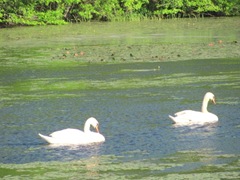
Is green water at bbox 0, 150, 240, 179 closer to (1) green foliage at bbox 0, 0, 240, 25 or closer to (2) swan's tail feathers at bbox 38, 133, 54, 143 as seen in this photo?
(2) swan's tail feathers at bbox 38, 133, 54, 143

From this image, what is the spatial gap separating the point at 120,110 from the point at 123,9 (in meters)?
26.2

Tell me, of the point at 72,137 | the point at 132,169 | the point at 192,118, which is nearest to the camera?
the point at 132,169

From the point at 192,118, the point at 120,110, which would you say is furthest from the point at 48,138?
the point at 120,110

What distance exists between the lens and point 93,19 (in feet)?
124

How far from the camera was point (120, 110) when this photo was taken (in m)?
12.5

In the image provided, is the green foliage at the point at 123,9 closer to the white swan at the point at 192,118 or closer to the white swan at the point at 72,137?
the white swan at the point at 192,118

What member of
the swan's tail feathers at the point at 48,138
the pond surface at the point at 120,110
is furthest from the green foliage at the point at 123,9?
the swan's tail feathers at the point at 48,138

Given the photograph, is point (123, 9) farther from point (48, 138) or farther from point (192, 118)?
point (48, 138)

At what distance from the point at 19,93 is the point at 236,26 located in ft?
52.5

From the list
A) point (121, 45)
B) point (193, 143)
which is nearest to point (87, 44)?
point (121, 45)

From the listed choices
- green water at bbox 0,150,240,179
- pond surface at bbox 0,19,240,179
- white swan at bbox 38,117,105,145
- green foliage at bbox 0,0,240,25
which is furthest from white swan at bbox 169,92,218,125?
green foliage at bbox 0,0,240,25

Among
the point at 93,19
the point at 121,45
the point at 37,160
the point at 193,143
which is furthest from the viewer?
the point at 93,19

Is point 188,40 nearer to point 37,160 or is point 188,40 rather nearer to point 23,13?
point 23,13

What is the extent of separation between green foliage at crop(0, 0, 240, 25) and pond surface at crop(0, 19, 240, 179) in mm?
13008
